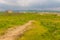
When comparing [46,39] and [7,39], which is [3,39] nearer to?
[7,39]

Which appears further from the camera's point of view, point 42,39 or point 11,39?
point 11,39

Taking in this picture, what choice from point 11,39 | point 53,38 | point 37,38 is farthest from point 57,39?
point 11,39

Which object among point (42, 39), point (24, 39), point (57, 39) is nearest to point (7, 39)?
point (24, 39)

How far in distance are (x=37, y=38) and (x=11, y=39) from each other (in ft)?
13.4

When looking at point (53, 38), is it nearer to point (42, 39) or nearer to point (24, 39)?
point (42, 39)

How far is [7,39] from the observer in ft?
96.7

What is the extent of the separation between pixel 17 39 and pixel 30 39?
2085mm

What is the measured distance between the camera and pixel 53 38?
28.0m

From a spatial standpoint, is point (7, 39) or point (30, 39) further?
point (7, 39)

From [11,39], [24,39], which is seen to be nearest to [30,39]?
[24,39]

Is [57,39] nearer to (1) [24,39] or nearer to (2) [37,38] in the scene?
(2) [37,38]

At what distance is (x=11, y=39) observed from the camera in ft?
96.0

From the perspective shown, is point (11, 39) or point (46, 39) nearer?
point (46, 39)

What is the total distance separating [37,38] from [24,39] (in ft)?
6.06
